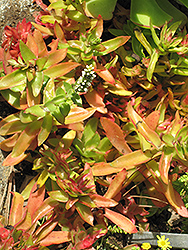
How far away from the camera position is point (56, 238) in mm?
1636

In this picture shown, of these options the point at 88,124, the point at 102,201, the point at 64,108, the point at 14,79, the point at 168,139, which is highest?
the point at 14,79

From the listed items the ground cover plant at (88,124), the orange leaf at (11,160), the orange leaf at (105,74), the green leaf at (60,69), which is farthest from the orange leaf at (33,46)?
the orange leaf at (11,160)

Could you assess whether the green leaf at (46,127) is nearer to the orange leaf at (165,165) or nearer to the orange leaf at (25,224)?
the orange leaf at (25,224)

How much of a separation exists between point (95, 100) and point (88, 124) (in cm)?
19

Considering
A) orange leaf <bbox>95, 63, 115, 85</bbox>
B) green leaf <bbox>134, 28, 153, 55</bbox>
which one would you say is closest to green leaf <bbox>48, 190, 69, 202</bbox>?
orange leaf <bbox>95, 63, 115, 85</bbox>

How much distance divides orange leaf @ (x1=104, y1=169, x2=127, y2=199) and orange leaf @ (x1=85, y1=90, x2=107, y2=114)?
0.48 metres

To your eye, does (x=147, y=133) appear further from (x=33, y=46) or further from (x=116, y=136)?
(x=33, y=46)

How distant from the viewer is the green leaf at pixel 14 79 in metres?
1.56

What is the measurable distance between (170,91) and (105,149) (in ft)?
2.26

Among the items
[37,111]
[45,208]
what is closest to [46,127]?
[37,111]

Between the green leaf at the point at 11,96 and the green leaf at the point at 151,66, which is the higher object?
the green leaf at the point at 11,96

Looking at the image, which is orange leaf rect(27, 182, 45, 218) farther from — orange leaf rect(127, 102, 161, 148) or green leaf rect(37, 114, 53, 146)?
orange leaf rect(127, 102, 161, 148)

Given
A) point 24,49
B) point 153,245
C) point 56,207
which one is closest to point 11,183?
point 56,207

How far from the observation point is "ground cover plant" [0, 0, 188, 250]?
1579mm
